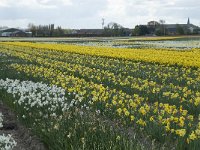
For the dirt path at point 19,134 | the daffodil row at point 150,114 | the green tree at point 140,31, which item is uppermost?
the green tree at point 140,31

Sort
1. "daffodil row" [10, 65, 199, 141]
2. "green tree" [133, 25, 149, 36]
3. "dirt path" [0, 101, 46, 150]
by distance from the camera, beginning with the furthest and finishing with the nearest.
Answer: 1. "green tree" [133, 25, 149, 36]
2. "dirt path" [0, 101, 46, 150]
3. "daffodil row" [10, 65, 199, 141]

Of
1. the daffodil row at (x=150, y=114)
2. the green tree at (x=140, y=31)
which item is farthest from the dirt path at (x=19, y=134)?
the green tree at (x=140, y=31)

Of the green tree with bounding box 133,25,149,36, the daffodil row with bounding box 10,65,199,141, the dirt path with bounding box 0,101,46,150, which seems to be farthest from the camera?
the green tree with bounding box 133,25,149,36

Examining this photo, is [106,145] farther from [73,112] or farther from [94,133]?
[73,112]

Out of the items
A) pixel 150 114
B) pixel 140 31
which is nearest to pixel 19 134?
pixel 150 114

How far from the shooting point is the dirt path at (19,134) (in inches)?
327

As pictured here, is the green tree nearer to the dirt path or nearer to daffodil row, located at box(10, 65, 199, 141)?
daffodil row, located at box(10, 65, 199, 141)

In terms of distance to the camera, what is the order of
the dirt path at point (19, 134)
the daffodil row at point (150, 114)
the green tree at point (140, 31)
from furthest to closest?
the green tree at point (140, 31)
the dirt path at point (19, 134)
the daffodil row at point (150, 114)

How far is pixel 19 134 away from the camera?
30.6 feet

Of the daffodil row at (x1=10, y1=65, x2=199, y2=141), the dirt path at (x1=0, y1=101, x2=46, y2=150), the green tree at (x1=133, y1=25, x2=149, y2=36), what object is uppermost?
the green tree at (x1=133, y1=25, x2=149, y2=36)

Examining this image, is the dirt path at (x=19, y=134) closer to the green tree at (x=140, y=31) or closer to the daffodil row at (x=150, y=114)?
the daffodil row at (x=150, y=114)

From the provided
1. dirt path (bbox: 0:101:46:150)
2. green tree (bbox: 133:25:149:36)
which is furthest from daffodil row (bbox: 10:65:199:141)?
green tree (bbox: 133:25:149:36)

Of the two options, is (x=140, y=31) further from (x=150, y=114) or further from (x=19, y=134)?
(x=19, y=134)

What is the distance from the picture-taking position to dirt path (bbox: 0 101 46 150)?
27.2 ft
